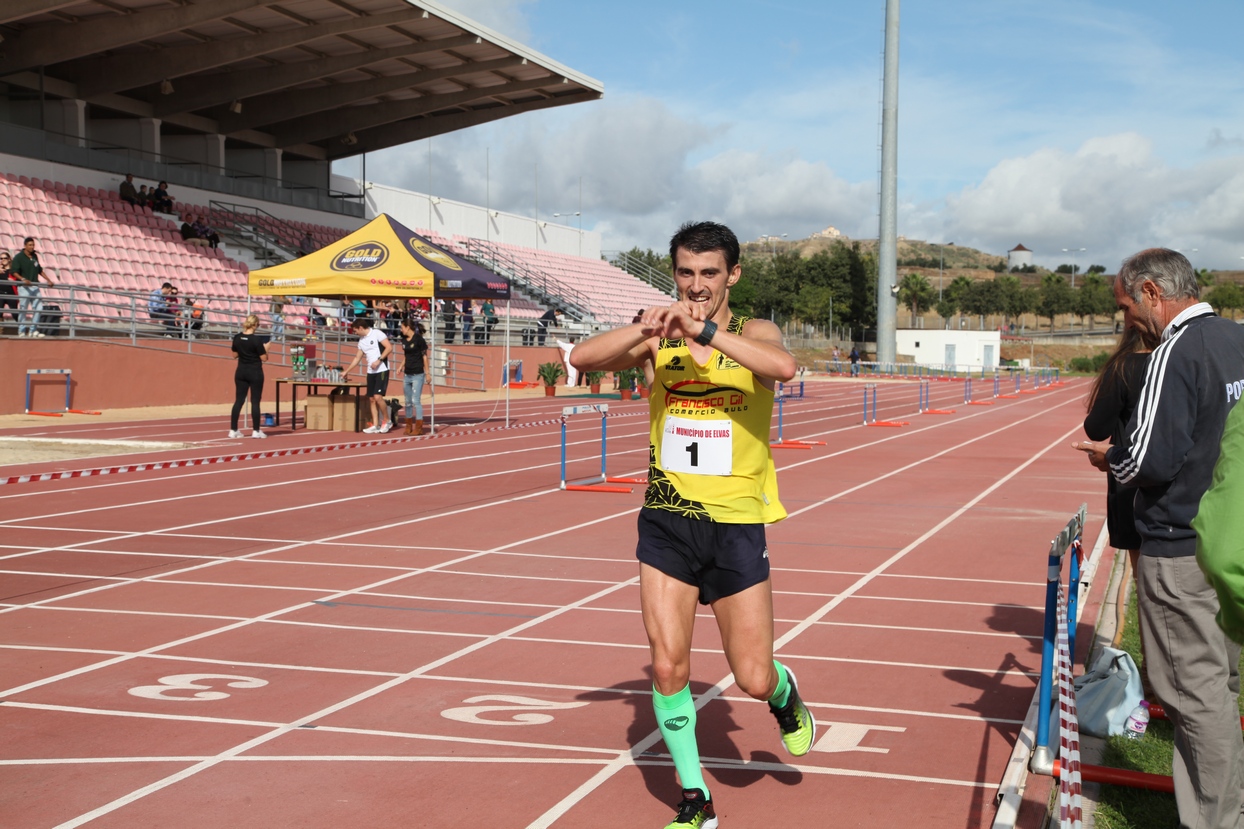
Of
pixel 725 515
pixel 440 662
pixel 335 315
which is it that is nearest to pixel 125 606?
pixel 440 662

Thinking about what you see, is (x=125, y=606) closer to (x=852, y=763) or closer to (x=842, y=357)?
(x=852, y=763)

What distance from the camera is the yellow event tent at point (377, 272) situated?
66.7 feet

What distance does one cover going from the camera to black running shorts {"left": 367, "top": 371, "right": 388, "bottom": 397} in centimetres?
2144

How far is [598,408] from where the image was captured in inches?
516

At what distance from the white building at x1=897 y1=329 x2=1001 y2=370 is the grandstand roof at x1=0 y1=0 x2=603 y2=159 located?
42.2m

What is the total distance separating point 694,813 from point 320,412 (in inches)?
762

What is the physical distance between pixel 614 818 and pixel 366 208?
146ft

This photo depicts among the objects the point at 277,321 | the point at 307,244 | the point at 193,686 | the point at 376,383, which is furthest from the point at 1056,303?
the point at 193,686

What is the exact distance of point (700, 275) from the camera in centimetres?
411

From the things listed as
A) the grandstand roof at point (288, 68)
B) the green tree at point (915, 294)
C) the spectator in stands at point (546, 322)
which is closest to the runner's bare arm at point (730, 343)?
the grandstand roof at point (288, 68)

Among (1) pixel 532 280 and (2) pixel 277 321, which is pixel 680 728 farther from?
(1) pixel 532 280

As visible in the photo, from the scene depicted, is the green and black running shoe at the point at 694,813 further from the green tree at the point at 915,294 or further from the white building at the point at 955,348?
the green tree at the point at 915,294

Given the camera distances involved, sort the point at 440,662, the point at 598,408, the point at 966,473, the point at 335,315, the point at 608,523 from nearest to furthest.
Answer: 1. the point at 440,662
2. the point at 608,523
3. the point at 598,408
4. the point at 966,473
5. the point at 335,315

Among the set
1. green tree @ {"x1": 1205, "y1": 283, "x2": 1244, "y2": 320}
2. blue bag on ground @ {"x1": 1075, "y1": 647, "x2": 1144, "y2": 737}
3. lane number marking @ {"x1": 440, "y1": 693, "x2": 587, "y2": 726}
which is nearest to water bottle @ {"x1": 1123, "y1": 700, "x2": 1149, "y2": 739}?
blue bag on ground @ {"x1": 1075, "y1": 647, "x2": 1144, "y2": 737}
